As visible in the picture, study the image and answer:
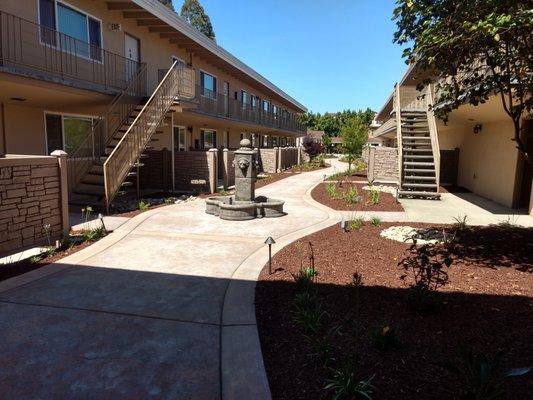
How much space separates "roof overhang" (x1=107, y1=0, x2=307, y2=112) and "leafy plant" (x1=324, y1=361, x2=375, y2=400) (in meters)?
13.2

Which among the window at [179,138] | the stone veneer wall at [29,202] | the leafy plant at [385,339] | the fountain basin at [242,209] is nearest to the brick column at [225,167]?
the window at [179,138]

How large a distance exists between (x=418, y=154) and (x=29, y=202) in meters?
13.9

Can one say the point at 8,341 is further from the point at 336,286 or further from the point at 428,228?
the point at 428,228

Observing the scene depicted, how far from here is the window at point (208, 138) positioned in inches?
920

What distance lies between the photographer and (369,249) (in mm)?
7004

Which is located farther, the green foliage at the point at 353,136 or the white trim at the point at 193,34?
the green foliage at the point at 353,136

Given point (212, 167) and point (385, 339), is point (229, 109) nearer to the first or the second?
point (212, 167)

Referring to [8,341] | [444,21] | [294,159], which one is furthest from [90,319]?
[294,159]

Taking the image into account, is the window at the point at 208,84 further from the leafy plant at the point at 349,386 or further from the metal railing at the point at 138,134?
the leafy plant at the point at 349,386

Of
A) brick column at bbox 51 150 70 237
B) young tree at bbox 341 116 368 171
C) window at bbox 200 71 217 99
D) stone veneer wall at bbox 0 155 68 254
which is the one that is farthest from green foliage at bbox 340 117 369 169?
stone veneer wall at bbox 0 155 68 254

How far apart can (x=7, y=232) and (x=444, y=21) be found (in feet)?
23.0

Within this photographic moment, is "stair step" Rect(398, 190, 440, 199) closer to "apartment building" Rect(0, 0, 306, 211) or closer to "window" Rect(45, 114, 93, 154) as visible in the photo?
"apartment building" Rect(0, 0, 306, 211)

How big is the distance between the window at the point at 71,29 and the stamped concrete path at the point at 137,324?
276 inches

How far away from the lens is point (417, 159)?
51.7ft
